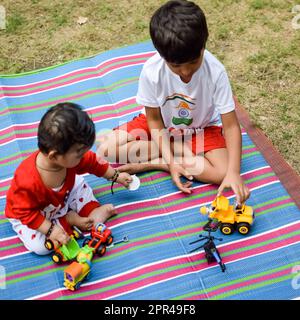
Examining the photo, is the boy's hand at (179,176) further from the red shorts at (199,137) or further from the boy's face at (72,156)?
the boy's face at (72,156)

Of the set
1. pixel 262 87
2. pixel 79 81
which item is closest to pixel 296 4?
pixel 262 87

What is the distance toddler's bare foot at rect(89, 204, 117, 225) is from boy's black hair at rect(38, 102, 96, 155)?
52 centimetres

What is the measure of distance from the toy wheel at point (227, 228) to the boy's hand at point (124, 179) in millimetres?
529

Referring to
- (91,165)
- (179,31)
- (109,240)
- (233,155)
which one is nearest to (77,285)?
(109,240)

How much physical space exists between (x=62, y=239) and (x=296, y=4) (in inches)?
108

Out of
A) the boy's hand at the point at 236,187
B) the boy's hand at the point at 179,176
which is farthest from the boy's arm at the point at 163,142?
the boy's hand at the point at 236,187

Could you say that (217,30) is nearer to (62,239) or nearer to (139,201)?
(139,201)

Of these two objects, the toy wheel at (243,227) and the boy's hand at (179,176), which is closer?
the toy wheel at (243,227)

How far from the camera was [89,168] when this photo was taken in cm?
228

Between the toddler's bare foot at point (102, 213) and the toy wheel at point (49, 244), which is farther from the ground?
the toy wheel at point (49, 244)

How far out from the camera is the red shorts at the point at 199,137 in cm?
252

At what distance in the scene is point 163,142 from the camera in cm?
250

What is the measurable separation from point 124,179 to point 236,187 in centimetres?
56

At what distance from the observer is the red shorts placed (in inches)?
99.1
